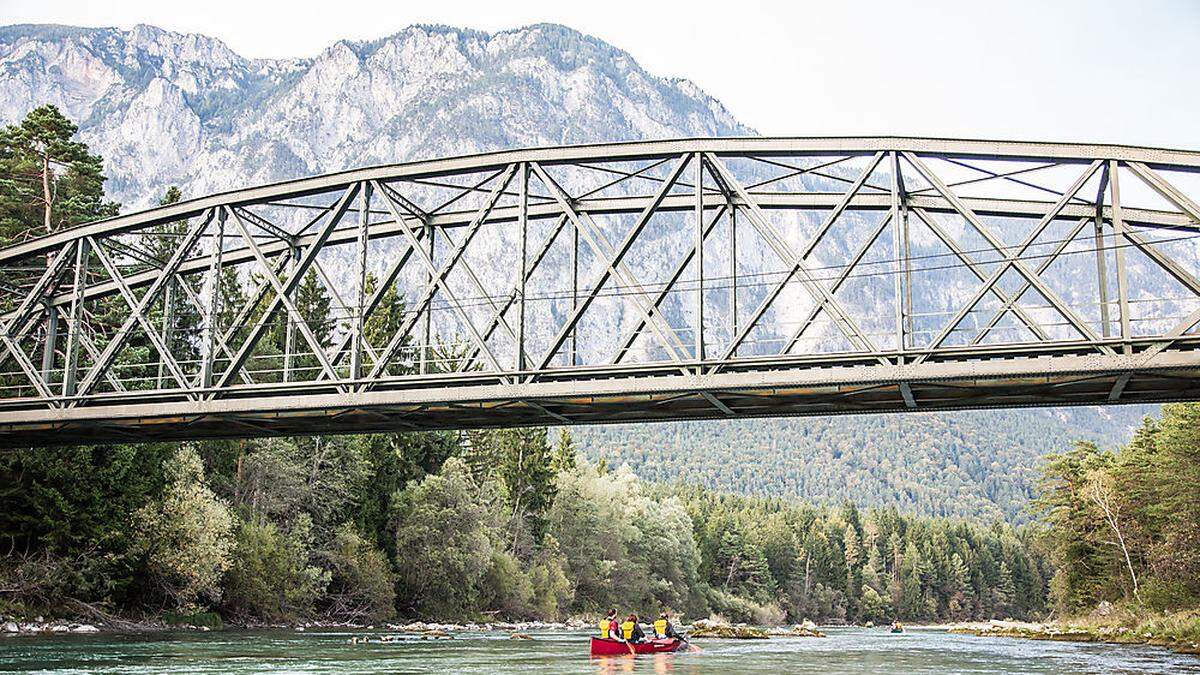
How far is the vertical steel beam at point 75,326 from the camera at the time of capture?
30906mm

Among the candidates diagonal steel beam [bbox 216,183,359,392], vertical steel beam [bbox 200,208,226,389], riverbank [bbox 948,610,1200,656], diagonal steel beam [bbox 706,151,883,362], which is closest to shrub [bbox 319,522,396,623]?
vertical steel beam [bbox 200,208,226,389]

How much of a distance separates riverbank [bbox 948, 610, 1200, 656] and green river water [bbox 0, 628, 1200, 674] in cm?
144

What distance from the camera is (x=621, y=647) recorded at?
41.7 meters

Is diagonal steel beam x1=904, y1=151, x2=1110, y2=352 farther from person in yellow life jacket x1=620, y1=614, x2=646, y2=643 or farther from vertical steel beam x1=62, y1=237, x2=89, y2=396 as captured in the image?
person in yellow life jacket x1=620, y1=614, x2=646, y2=643

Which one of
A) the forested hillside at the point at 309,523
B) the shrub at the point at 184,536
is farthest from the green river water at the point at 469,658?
the forested hillside at the point at 309,523

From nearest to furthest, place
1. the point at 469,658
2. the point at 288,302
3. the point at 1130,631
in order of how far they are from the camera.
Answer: the point at 288,302 → the point at 469,658 → the point at 1130,631

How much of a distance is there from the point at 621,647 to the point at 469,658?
5818 millimetres

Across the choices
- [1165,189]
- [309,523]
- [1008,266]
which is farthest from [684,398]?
[309,523]

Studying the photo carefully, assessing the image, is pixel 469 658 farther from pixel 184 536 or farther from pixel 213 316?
pixel 213 316

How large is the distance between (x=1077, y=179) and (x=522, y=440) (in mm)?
68118

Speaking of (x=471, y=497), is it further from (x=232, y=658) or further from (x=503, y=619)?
(x=232, y=658)

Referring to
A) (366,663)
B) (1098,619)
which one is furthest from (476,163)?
(1098,619)

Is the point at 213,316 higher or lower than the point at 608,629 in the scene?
higher

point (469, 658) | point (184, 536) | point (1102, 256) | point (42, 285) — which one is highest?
point (42, 285)
